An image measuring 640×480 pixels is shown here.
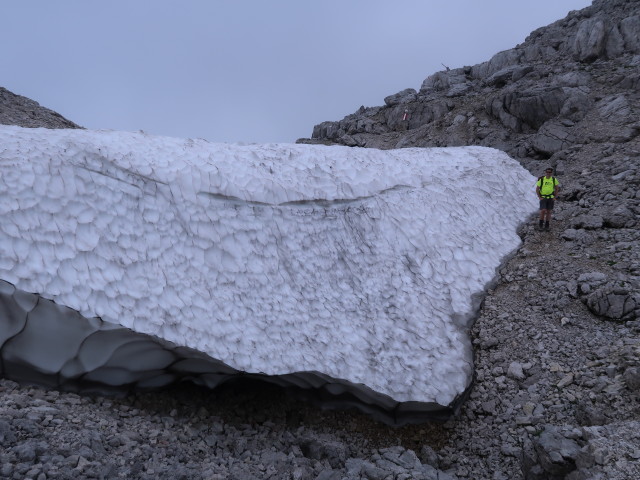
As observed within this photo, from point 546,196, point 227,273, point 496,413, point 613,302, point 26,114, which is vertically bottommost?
point 496,413

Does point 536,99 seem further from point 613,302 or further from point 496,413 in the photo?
point 496,413

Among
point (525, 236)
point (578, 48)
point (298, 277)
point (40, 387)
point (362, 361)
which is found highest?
point (578, 48)

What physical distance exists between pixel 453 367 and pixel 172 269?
5.17 meters

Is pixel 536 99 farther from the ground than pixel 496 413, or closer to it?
farther from the ground

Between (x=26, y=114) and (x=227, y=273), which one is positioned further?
(x=26, y=114)

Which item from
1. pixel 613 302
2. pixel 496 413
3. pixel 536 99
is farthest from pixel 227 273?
pixel 536 99

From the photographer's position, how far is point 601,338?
908 centimetres

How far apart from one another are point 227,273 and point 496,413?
515 cm

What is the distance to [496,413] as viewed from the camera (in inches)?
333

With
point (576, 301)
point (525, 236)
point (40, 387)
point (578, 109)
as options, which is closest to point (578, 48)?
point (578, 109)

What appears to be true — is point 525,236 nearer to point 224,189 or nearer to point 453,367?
point 453,367

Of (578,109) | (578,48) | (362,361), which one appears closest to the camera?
(362,361)

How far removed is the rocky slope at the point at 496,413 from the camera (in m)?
5.76

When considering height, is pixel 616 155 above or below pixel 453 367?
above
